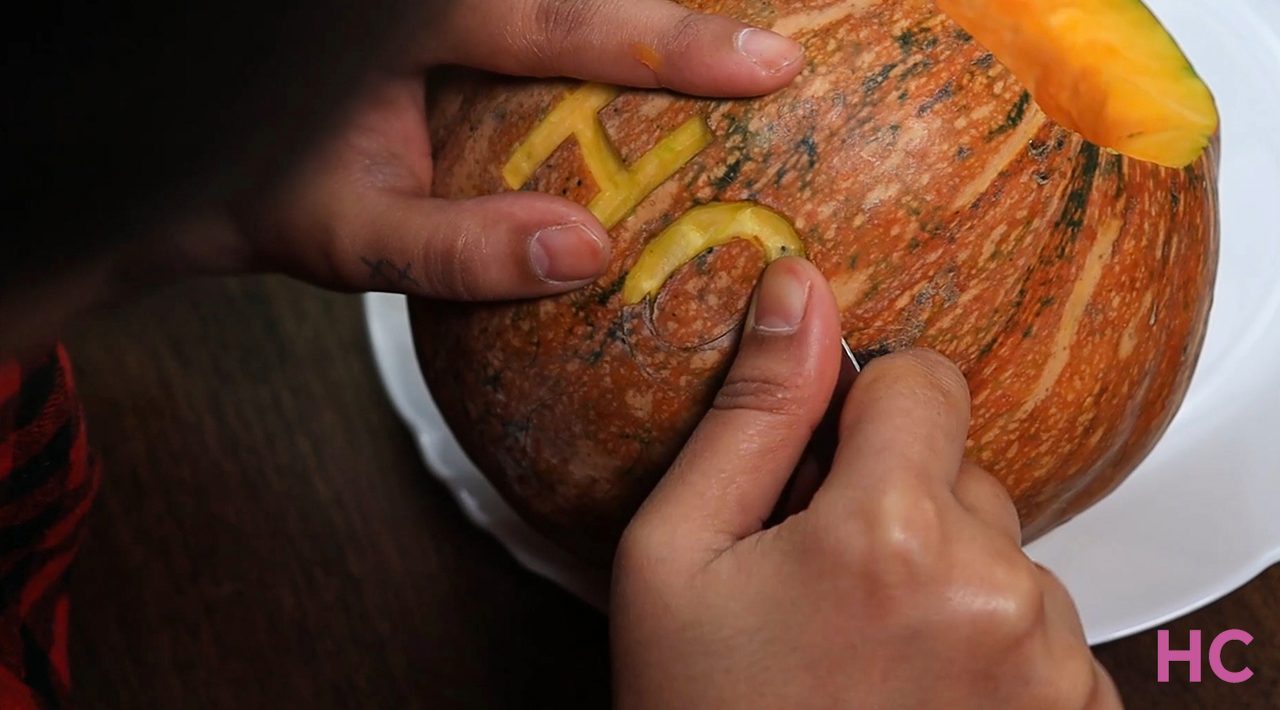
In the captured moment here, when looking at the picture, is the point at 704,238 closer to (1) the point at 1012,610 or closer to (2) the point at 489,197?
(2) the point at 489,197

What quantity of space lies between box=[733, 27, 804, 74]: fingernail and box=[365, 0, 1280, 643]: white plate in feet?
1.60

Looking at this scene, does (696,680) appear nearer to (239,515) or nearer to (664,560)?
(664,560)

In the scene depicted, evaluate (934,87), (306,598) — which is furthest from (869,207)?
(306,598)

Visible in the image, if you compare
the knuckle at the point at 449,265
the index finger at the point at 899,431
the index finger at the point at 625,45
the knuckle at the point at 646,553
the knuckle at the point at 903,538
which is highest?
the index finger at the point at 625,45

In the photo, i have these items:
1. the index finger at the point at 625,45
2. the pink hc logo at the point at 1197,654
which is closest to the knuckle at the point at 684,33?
the index finger at the point at 625,45

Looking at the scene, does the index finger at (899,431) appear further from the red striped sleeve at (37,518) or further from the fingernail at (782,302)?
the red striped sleeve at (37,518)

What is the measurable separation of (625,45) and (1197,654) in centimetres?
72

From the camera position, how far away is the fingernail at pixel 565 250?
65cm

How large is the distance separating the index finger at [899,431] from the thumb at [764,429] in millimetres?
25

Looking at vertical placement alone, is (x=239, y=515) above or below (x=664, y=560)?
below

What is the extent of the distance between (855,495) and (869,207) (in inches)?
7.2

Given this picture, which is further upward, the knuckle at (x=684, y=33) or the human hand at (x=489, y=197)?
the knuckle at (x=684, y=33)

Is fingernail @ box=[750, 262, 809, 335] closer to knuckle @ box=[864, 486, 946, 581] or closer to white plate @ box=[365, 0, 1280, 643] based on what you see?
knuckle @ box=[864, 486, 946, 581]

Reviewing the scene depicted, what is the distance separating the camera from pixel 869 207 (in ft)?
2.12
